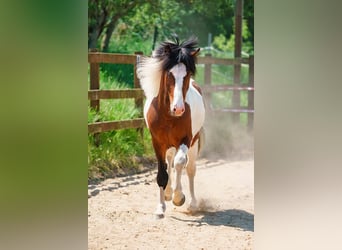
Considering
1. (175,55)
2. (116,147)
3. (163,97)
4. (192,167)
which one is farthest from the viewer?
(116,147)

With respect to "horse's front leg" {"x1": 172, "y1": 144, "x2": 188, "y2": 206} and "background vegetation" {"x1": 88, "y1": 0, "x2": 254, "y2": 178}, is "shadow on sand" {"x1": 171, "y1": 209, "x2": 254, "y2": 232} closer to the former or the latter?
"horse's front leg" {"x1": 172, "y1": 144, "x2": 188, "y2": 206}

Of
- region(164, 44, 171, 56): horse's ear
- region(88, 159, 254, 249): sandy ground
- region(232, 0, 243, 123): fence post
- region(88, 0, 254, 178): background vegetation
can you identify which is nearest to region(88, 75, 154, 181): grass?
region(88, 0, 254, 178): background vegetation

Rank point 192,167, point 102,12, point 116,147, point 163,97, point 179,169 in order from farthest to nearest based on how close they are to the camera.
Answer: point 102,12 < point 116,147 < point 192,167 < point 163,97 < point 179,169

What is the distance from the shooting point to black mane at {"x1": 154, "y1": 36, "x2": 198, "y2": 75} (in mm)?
3816

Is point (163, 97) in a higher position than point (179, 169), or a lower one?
higher

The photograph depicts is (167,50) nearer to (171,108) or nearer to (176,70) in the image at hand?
(176,70)

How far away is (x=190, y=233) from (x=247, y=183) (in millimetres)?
1585

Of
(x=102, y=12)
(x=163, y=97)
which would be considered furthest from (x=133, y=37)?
(x=163, y=97)

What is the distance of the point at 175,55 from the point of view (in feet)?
12.6

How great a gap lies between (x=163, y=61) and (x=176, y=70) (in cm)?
12

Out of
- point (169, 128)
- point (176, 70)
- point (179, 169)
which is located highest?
point (176, 70)
